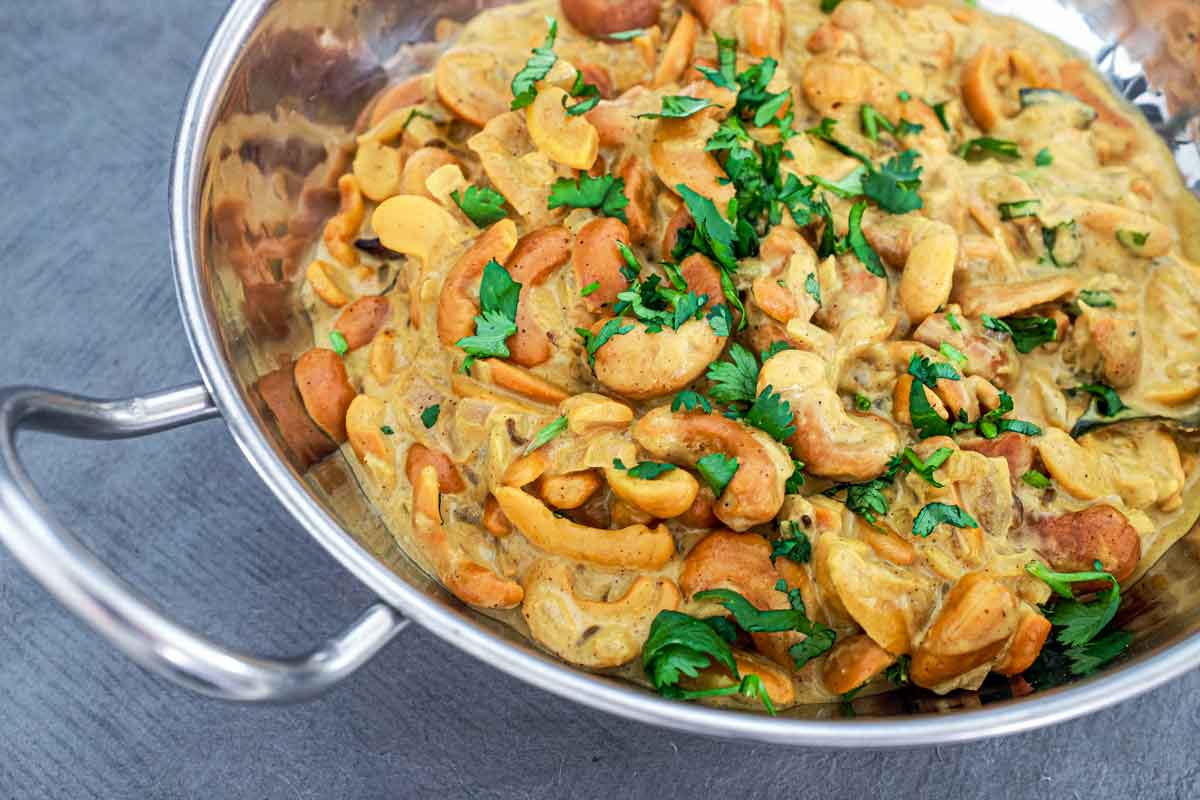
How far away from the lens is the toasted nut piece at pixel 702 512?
2082 mm

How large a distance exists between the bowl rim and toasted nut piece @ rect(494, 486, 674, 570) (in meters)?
0.30

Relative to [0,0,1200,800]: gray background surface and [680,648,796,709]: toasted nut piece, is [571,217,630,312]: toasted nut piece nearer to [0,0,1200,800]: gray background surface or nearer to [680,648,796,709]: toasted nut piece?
[680,648,796,709]: toasted nut piece

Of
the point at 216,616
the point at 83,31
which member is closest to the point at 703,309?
the point at 216,616

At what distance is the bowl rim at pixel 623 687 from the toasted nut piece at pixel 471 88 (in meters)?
0.91

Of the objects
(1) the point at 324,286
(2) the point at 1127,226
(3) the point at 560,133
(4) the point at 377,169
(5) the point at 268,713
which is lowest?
(5) the point at 268,713

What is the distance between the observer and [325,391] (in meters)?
2.30

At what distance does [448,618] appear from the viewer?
1.76m

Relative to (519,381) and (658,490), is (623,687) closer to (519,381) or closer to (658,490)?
(658,490)

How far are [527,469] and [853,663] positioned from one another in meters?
0.74

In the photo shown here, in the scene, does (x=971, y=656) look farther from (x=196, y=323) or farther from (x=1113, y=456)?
(x=196, y=323)

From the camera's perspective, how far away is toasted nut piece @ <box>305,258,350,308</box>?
2.45 meters

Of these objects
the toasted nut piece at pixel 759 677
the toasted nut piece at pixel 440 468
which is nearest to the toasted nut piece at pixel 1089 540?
the toasted nut piece at pixel 759 677

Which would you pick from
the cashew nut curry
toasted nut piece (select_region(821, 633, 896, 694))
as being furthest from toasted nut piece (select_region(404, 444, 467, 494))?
toasted nut piece (select_region(821, 633, 896, 694))

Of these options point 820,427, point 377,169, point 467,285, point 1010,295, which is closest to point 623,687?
point 820,427
